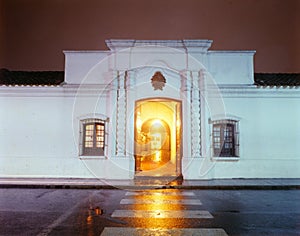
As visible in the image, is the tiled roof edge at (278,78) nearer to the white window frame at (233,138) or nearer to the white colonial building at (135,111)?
the white colonial building at (135,111)

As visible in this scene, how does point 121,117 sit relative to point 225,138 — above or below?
above

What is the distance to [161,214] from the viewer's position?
20.6 feet

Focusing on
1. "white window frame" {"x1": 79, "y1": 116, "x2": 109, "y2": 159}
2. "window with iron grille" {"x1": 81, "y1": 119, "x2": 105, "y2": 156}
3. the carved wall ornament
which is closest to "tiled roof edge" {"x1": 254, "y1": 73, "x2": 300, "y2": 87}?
the carved wall ornament

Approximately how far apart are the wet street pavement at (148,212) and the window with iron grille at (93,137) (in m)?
3.25

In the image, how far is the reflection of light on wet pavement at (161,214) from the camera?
4973 millimetres

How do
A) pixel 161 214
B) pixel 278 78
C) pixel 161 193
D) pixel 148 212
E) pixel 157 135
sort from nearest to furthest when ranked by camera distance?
pixel 161 214, pixel 148 212, pixel 161 193, pixel 278 78, pixel 157 135

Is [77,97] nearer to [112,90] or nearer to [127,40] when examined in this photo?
[112,90]

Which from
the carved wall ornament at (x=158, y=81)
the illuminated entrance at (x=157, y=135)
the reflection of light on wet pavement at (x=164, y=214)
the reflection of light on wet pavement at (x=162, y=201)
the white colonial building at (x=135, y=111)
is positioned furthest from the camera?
the illuminated entrance at (x=157, y=135)

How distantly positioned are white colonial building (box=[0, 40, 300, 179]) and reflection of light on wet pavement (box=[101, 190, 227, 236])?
12.4 ft

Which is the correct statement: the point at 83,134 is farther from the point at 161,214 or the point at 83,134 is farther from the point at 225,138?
the point at 161,214

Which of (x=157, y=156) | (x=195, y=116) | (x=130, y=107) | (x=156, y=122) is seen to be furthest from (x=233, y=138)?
(x=156, y=122)

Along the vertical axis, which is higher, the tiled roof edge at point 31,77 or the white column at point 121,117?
the tiled roof edge at point 31,77

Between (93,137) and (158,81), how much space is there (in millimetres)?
3791

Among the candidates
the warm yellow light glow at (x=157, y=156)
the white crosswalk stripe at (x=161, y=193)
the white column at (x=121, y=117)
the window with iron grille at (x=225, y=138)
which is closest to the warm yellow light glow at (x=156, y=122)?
the warm yellow light glow at (x=157, y=156)
